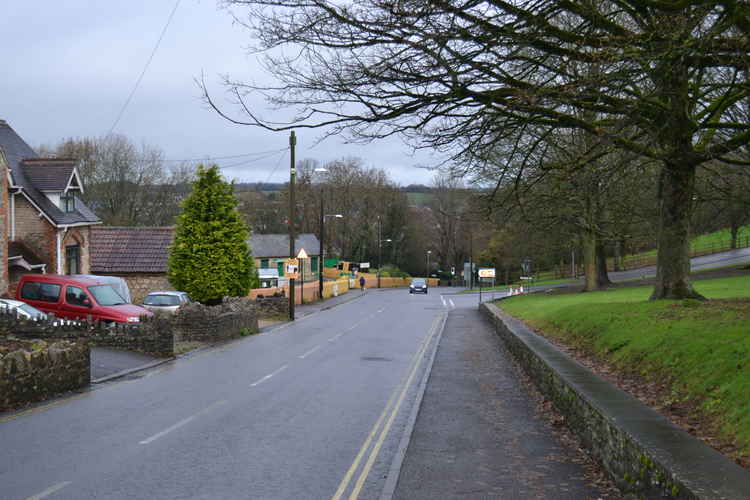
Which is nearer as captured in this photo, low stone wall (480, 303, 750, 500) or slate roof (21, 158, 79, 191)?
low stone wall (480, 303, 750, 500)

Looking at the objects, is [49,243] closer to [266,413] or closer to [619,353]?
[266,413]

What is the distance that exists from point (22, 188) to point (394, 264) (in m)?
82.6

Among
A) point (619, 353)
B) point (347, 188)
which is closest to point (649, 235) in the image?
point (619, 353)

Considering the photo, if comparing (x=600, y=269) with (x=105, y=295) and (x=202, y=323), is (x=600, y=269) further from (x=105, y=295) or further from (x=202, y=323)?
(x=105, y=295)

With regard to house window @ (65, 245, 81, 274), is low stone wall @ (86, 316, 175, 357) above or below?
below

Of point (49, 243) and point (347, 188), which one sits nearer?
point (49, 243)

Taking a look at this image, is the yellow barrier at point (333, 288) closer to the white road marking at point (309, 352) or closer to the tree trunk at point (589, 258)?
the tree trunk at point (589, 258)

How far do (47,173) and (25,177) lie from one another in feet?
3.12

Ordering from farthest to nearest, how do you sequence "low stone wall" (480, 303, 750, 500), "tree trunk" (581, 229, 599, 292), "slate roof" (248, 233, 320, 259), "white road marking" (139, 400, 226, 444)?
1. "slate roof" (248, 233, 320, 259)
2. "tree trunk" (581, 229, 599, 292)
3. "white road marking" (139, 400, 226, 444)
4. "low stone wall" (480, 303, 750, 500)

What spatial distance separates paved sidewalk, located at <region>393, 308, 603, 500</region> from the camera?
859 cm

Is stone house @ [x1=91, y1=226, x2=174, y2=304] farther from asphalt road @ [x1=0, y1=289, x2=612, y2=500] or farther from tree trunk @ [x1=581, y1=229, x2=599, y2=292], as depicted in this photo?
tree trunk @ [x1=581, y1=229, x2=599, y2=292]

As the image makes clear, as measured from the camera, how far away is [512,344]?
73.4 ft

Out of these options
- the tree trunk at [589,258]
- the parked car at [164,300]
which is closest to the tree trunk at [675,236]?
the parked car at [164,300]

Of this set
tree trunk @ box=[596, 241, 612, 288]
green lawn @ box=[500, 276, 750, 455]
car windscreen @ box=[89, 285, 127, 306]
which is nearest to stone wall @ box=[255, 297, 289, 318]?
car windscreen @ box=[89, 285, 127, 306]
